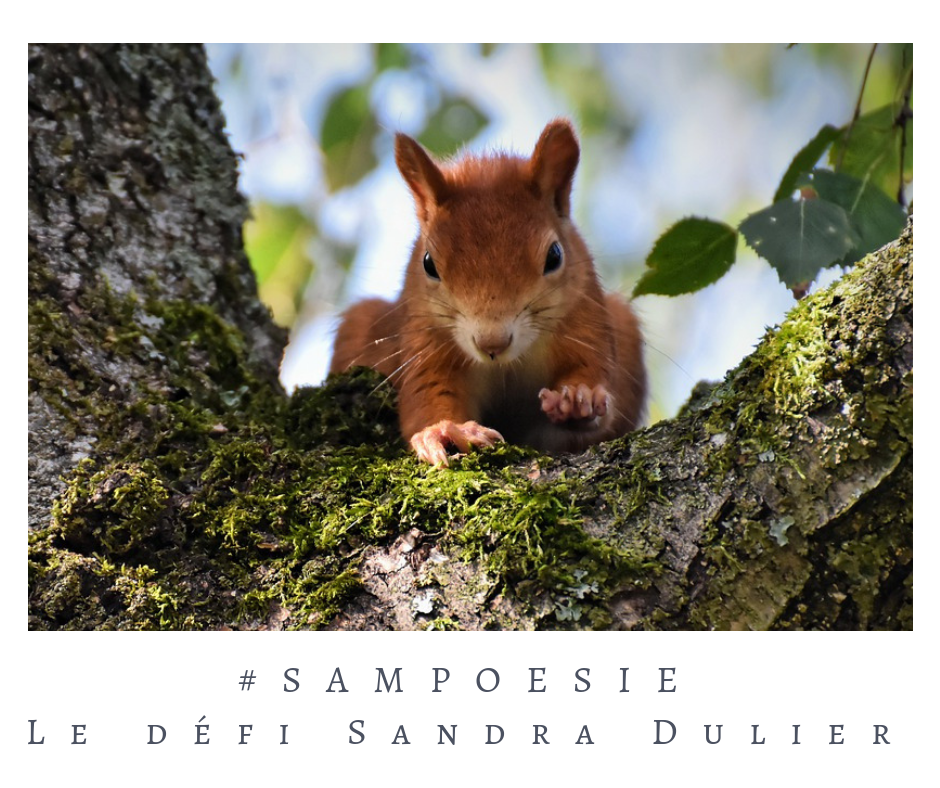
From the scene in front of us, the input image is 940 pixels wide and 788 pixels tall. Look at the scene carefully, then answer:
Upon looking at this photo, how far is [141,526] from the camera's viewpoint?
183 centimetres

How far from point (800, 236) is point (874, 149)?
581mm

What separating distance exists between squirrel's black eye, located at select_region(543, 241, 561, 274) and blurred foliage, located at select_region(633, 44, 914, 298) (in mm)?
308

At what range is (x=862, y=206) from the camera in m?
2.21

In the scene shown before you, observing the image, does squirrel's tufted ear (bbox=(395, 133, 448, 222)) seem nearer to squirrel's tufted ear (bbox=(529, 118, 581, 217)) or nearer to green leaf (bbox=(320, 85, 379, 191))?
squirrel's tufted ear (bbox=(529, 118, 581, 217))

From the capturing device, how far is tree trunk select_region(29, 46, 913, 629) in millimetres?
1593

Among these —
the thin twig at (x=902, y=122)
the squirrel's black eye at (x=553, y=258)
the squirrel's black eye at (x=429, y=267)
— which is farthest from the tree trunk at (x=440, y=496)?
the thin twig at (x=902, y=122)

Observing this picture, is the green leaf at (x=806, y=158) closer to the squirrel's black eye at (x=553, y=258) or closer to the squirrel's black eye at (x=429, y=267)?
the squirrel's black eye at (x=553, y=258)

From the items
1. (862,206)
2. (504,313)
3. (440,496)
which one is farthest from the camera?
(504,313)

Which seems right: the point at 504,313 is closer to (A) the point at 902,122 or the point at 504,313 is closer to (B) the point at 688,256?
(B) the point at 688,256

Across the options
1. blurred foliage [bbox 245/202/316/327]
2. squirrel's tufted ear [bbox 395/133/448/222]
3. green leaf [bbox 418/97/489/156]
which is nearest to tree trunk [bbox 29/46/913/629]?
squirrel's tufted ear [bbox 395/133/448/222]

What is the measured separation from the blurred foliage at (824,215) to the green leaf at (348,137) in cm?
147

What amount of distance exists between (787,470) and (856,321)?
0.29 m

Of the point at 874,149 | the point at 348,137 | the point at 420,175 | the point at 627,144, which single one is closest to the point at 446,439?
the point at 420,175

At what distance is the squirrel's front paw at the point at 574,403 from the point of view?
237 cm
